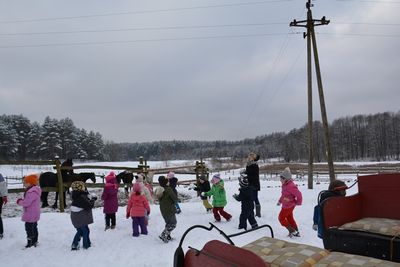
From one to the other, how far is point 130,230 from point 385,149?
89367mm

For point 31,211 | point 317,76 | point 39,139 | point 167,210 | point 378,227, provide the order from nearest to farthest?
1. point 378,227
2. point 31,211
3. point 167,210
4. point 317,76
5. point 39,139

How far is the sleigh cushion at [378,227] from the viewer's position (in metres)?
4.32

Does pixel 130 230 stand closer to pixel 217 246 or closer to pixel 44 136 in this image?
pixel 217 246

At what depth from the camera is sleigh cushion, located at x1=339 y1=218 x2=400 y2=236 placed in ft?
14.2

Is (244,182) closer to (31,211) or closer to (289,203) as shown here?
(289,203)

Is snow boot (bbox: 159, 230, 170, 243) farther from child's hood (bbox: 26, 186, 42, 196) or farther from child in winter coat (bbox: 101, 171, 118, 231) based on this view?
child's hood (bbox: 26, 186, 42, 196)

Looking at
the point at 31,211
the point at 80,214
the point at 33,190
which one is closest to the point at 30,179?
the point at 33,190

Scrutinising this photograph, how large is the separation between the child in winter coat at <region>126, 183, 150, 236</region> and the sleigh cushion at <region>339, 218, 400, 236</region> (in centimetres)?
507

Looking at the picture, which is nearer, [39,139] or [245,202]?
[245,202]

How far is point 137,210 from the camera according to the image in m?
8.31

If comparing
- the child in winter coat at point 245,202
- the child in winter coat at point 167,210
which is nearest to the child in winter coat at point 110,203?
the child in winter coat at point 167,210

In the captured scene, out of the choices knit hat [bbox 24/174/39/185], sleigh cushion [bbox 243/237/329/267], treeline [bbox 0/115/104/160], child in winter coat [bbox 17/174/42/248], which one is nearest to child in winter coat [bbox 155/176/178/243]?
child in winter coat [bbox 17/174/42/248]

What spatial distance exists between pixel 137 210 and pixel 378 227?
18.4ft

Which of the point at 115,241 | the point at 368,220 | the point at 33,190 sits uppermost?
the point at 33,190
